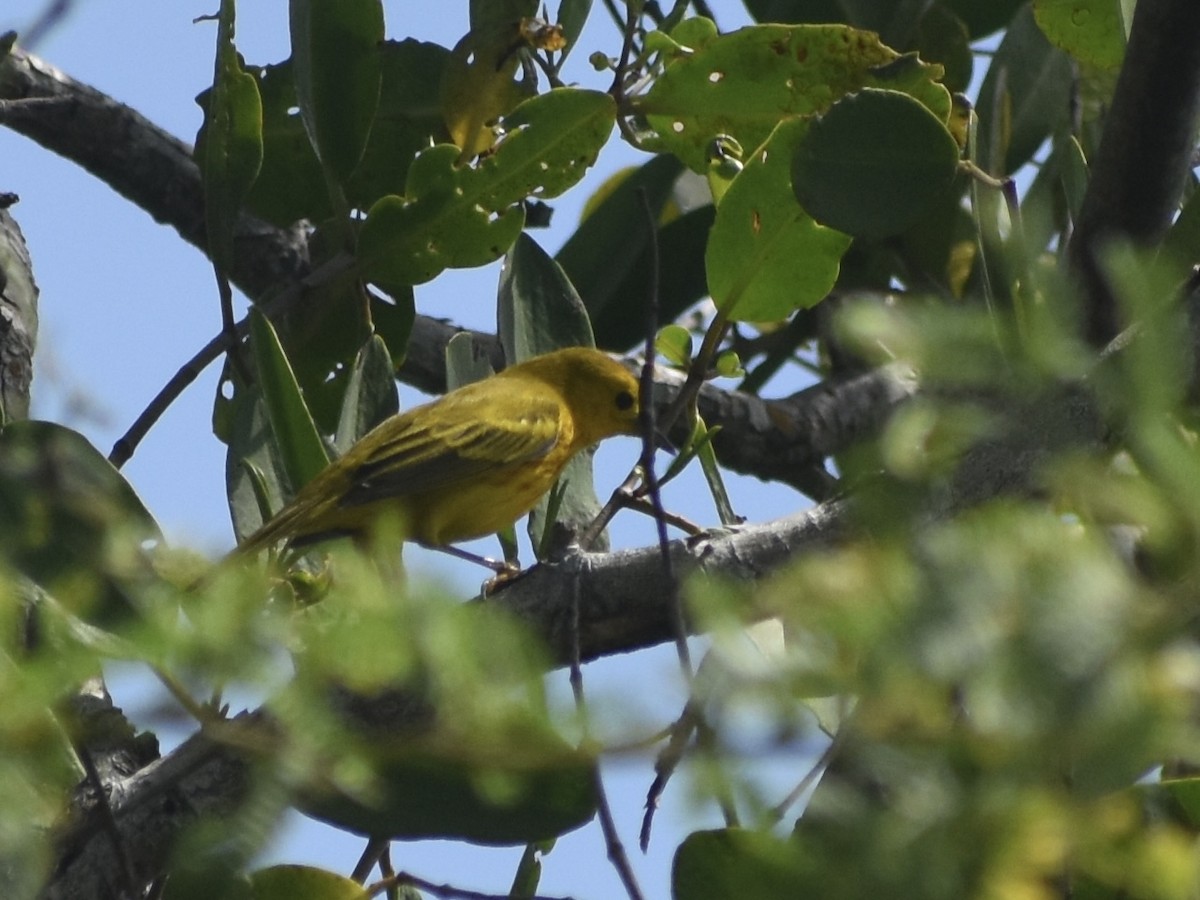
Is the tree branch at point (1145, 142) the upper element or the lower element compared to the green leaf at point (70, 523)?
upper

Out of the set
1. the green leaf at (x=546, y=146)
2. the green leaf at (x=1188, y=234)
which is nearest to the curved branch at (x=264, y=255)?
the green leaf at (x=546, y=146)

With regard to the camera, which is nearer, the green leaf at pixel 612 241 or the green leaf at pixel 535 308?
the green leaf at pixel 535 308

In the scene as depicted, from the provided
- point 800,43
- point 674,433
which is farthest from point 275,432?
point 674,433

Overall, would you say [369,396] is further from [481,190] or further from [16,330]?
[16,330]

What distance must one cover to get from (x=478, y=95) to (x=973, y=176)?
117cm

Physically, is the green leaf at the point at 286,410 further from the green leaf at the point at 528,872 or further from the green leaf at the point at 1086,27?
the green leaf at the point at 1086,27

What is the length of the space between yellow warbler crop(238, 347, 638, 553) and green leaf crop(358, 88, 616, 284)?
37.3 inches

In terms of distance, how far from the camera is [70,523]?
6.64ft

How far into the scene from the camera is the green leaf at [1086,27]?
145 inches

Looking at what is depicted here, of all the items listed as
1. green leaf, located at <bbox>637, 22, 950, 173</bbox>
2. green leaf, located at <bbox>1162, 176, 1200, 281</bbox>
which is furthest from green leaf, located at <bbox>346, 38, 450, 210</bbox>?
green leaf, located at <bbox>1162, 176, 1200, 281</bbox>

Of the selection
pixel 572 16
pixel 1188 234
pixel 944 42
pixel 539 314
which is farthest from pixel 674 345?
pixel 944 42

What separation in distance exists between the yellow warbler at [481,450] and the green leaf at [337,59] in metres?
1.15

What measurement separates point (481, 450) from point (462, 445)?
62mm

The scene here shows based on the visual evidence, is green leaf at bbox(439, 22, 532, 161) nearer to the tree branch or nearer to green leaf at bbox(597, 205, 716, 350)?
green leaf at bbox(597, 205, 716, 350)
